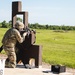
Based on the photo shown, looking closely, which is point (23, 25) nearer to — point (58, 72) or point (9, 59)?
point (9, 59)

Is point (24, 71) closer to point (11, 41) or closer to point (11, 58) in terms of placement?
point (11, 58)

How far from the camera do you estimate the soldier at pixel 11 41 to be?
13.5 metres

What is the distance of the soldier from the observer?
44.4 feet

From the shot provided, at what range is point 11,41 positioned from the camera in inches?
542

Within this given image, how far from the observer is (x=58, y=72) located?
1317cm

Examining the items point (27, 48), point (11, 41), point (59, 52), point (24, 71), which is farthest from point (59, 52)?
point (24, 71)

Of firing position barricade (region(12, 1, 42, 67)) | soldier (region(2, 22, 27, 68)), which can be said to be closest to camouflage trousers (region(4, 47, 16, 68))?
soldier (region(2, 22, 27, 68))

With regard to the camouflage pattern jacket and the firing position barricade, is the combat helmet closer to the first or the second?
the camouflage pattern jacket

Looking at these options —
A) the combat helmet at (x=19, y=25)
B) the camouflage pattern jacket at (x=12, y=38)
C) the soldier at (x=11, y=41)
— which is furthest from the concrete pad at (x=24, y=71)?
the combat helmet at (x=19, y=25)

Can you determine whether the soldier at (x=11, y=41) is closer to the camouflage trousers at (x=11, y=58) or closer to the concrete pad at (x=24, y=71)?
the camouflage trousers at (x=11, y=58)

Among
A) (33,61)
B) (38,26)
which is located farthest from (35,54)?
(38,26)

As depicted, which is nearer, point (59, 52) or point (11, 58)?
point (11, 58)

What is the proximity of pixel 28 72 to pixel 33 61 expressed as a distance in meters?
1.91

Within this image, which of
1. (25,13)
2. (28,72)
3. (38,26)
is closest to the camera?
(28,72)
